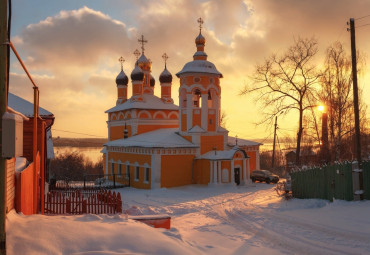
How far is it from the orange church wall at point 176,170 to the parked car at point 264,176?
20.2 feet

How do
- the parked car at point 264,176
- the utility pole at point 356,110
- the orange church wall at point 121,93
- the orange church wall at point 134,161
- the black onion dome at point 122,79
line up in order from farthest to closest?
the black onion dome at point 122,79 < the orange church wall at point 121,93 < the parked car at point 264,176 < the orange church wall at point 134,161 < the utility pole at point 356,110

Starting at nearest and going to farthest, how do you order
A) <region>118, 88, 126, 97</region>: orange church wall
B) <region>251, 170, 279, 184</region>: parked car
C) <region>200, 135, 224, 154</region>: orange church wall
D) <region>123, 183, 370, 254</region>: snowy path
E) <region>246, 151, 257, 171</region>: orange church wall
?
<region>123, 183, 370, 254</region>: snowy path < <region>200, 135, 224, 154</region>: orange church wall < <region>251, 170, 279, 184</region>: parked car < <region>246, 151, 257, 171</region>: orange church wall < <region>118, 88, 126, 97</region>: orange church wall

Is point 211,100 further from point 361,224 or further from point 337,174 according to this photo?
point 361,224

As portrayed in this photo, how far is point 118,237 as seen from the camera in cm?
696

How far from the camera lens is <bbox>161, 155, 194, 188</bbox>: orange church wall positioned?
25547 mm

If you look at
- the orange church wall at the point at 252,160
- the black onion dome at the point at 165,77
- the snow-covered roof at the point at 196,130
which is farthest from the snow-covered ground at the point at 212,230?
the black onion dome at the point at 165,77

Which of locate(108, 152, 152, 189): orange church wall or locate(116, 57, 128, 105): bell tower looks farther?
locate(116, 57, 128, 105): bell tower

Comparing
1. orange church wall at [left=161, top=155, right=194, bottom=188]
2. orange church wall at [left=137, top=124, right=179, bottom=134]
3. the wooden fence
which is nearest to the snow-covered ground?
the wooden fence

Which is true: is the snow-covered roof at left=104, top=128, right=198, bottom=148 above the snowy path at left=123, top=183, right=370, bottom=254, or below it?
above

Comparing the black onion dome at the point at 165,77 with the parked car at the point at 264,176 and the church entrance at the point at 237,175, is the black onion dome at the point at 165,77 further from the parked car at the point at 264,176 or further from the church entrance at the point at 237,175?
the church entrance at the point at 237,175

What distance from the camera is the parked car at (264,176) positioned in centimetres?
2888

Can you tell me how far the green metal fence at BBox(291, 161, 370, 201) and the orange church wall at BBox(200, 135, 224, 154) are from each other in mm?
10938

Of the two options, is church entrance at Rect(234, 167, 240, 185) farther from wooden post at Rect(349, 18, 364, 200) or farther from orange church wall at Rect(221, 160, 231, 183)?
wooden post at Rect(349, 18, 364, 200)

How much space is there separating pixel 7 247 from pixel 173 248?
2848mm
